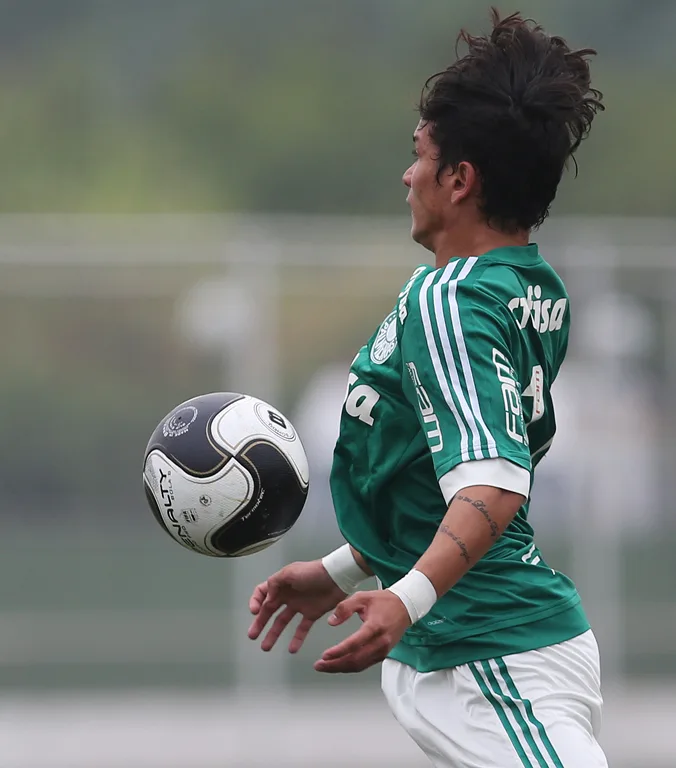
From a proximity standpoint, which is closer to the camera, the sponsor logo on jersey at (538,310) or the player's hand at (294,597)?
the sponsor logo on jersey at (538,310)

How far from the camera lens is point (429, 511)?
9.84 ft

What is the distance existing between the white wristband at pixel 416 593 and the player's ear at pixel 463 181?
0.83 metres

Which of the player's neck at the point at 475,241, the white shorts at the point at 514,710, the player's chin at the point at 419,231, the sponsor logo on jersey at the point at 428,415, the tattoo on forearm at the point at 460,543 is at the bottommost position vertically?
the white shorts at the point at 514,710

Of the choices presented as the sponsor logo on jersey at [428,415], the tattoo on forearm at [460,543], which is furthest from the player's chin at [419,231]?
the tattoo on forearm at [460,543]

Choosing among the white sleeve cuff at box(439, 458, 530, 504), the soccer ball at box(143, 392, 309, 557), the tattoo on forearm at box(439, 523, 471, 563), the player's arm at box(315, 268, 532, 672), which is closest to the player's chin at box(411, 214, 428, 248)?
the player's arm at box(315, 268, 532, 672)

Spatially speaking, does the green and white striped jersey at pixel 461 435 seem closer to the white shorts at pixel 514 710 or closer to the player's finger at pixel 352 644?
the white shorts at pixel 514 710

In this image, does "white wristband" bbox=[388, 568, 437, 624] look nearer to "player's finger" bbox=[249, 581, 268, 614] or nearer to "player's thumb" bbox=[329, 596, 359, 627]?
"player's thumb" bbox=[329, 596, 359, 627]

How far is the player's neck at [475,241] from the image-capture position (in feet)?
10.0

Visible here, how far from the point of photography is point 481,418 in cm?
270

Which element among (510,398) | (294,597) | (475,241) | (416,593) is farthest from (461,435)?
(294,597)

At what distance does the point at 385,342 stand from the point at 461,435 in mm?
416

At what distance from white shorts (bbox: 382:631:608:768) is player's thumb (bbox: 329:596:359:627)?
0.52 metres

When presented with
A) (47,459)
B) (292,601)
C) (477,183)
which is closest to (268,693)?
(47,459)

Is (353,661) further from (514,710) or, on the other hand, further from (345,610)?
(514,710)
